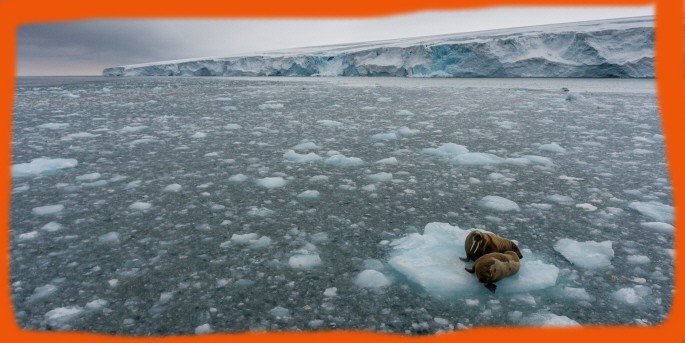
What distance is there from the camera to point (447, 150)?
3.24 m

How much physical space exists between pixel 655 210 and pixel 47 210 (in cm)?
337

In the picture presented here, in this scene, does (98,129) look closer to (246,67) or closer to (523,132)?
(523,132)

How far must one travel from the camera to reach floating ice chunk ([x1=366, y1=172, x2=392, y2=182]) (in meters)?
2.56

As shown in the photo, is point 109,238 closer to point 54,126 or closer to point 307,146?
point 307,146

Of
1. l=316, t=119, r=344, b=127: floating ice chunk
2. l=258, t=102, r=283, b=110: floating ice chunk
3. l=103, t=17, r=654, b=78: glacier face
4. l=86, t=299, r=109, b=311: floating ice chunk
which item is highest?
l=103, t=17, r=654, b=78: glacier face

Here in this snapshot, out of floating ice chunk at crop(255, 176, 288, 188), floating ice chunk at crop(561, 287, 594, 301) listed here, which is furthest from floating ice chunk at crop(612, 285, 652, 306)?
floating ice chunk at crop(255, 176, 288, 188)

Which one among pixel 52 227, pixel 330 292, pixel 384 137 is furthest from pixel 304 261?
pixel 384 137

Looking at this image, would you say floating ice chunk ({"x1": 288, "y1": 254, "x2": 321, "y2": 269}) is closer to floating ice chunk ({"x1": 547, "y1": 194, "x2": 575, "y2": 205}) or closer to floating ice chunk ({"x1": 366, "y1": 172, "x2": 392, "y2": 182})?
floating ice chunk ({"x1": 366, "y1": 172, "x2": 392, "y2": 182})

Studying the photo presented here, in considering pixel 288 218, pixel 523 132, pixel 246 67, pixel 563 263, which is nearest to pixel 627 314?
pixel 563 263

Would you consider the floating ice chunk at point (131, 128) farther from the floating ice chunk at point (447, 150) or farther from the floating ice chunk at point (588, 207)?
the floating ice chunk at point (588, 207)

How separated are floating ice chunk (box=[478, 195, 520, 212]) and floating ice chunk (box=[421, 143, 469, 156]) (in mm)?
1040

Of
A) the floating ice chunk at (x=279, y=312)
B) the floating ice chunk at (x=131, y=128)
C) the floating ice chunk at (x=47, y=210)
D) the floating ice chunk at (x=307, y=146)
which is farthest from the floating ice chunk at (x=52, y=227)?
the floating ice chunk at (x=131, y=128)

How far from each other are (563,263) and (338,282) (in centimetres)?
95

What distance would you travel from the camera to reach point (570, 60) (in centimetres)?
1734
